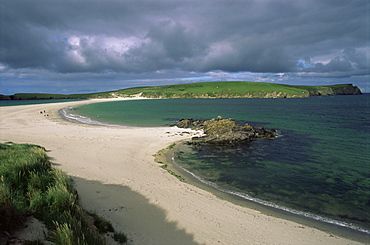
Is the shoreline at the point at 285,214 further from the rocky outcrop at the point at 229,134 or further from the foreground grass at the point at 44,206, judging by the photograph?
the rocky outcrop at the point at 229,134

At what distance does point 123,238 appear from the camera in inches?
261

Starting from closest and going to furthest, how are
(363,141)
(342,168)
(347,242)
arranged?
1. (347,242)
2. (342,168)
3. (363,141)

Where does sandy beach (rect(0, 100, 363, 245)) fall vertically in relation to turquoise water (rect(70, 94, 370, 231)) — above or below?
above

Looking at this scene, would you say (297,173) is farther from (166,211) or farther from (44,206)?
(44,206)

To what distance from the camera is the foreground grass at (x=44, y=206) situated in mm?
5199

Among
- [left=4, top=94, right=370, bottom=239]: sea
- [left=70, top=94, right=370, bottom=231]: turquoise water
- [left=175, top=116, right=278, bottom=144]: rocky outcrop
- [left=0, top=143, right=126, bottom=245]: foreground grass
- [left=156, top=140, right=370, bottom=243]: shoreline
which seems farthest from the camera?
[left=175, top=116, right=278, bottom=144]: rocky outcrop

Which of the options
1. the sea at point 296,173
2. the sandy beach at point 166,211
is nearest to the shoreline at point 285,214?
the sea at point 296,173

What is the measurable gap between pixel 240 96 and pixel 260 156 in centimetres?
18516

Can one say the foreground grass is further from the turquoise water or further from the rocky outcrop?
the rocky outcrop

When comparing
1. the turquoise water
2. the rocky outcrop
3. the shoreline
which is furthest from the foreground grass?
the rocky outcrop

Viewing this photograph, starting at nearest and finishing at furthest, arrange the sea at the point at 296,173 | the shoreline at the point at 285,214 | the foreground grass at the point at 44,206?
the foreground grass at the point at 44,206
the shoreline at the point at 285,214
the sea at the point at 296,173

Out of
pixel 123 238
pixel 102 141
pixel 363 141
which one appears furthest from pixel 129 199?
pixel 363 141

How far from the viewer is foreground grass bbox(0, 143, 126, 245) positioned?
17.1ft

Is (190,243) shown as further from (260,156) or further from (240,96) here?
(240,96)
